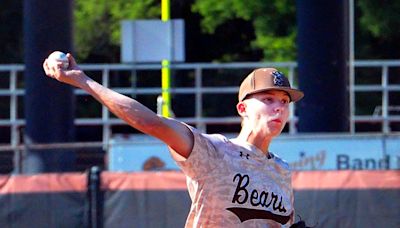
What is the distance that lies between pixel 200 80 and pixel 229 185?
17571mm

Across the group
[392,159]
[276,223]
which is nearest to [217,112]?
[392,159]

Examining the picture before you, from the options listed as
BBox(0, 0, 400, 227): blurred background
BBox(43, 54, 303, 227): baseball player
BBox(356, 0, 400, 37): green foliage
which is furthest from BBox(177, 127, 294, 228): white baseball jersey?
BBox(356, 0, 400, 37): green foliage

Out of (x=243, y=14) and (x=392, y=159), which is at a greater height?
(x=243, y=14)

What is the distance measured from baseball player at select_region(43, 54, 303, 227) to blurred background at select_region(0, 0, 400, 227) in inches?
226

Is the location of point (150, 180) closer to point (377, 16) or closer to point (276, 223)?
point (276, 223)

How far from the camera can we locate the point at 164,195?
1045 centimetres

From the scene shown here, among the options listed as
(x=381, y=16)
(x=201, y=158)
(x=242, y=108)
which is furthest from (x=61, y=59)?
(x=381, y=16)

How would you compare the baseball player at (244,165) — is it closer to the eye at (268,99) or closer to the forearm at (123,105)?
the eye at (268,99)

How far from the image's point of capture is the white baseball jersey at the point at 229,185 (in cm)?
450

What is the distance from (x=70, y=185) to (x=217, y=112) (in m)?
17.5

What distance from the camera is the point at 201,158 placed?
176 inches

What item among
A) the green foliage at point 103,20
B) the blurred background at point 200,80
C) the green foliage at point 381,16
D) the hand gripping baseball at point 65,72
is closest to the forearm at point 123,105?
the hand gripping baseball at point 65,72

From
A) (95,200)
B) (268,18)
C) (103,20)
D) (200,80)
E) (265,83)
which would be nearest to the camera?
(265,83)

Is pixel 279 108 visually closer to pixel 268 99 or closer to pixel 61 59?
pixel 268 99
